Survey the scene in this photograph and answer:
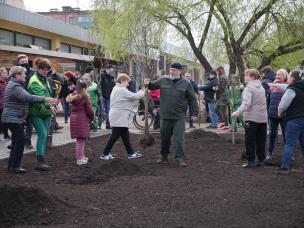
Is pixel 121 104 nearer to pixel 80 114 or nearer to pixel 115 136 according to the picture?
pixel 115 136

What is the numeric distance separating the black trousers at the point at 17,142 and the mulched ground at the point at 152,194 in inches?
10.7

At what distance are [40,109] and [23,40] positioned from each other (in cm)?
1916

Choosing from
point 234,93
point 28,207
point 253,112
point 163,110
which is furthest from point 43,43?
point 28,207

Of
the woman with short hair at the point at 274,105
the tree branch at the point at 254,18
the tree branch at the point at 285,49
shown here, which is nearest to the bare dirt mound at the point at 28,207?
the woman with short hair at the point at 274,105

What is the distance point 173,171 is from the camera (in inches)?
348

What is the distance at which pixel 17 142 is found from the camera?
847 cm

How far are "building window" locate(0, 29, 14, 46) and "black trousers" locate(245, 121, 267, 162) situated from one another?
1751cm

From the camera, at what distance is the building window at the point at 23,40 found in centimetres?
2608

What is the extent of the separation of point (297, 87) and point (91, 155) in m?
4.60

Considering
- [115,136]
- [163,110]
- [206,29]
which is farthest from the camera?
[206,29]

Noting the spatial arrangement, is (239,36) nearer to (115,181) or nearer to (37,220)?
(115,181)

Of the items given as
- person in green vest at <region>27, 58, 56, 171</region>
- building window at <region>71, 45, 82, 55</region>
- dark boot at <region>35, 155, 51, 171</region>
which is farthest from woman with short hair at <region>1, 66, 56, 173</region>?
building window at <region>71, 45, 82, 55</region>

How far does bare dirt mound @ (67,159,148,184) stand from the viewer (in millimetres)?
8013

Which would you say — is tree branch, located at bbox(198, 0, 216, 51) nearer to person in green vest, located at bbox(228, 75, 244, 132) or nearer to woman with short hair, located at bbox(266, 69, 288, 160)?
person in green vest, located at bbox(228, 75, 244, 132)
